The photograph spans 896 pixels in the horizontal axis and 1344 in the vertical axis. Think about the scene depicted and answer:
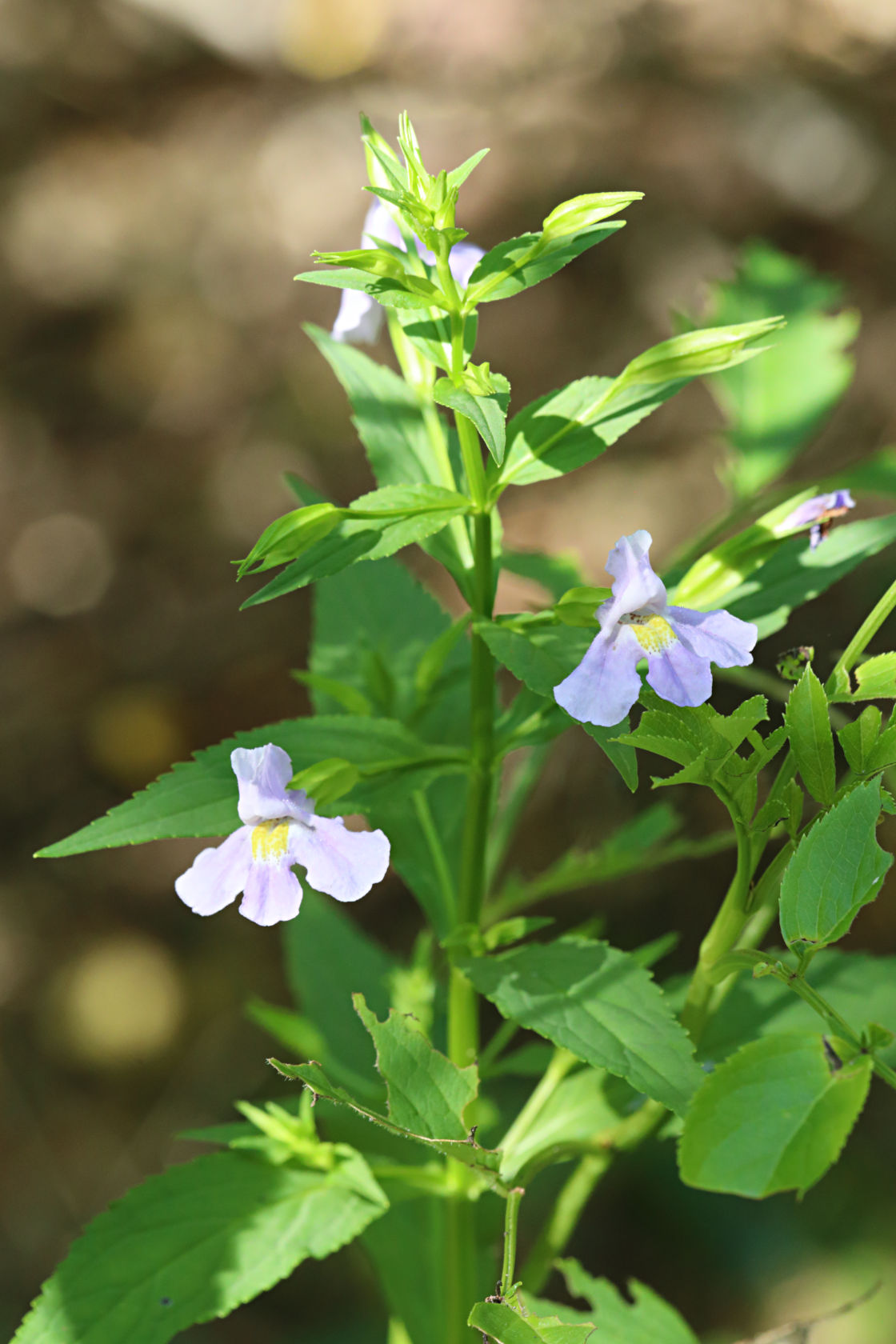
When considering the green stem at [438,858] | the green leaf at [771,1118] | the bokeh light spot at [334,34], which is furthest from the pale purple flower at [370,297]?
the bokeh light spot at [334,34]

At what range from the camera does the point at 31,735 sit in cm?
276

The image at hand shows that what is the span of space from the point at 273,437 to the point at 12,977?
148cm

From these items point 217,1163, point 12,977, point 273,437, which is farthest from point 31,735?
point 217,1163

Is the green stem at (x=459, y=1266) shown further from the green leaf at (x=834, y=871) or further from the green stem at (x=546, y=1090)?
the green leaf at (x=834, y=871)

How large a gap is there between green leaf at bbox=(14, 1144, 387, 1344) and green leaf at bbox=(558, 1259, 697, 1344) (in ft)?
0.94

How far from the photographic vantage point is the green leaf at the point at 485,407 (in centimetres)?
80

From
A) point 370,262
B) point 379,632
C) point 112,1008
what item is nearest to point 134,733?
point 112,1008

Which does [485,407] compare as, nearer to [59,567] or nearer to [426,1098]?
[426,1098]

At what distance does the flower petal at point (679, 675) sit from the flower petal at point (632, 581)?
0.13ft

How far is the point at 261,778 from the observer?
34.1 inches

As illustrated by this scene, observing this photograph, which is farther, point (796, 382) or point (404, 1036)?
point (796, 382)

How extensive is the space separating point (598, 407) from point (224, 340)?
7.30 feet

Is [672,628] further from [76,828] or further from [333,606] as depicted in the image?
[76,828]

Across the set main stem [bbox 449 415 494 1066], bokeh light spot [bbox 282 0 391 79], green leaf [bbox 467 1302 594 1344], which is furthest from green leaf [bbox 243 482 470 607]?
bokeh light spot [bbox 282 0 391 79]
